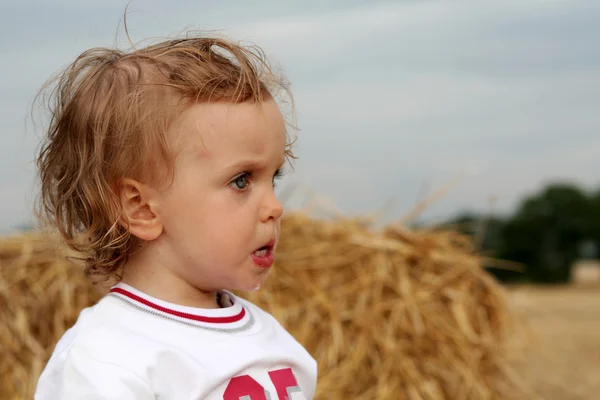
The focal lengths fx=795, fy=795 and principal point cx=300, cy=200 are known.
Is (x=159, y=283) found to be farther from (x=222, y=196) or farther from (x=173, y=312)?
(x=222, y=196)

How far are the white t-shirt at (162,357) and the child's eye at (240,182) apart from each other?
23cm

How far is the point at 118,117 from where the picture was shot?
1370mm

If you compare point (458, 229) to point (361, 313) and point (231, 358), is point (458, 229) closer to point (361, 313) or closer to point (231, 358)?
point (361, 313)

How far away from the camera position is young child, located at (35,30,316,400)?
1311 millimetres

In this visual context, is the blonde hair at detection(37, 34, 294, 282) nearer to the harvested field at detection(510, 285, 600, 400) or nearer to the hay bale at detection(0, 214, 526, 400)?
the hay bale at detection(0, 214, 526, 400)

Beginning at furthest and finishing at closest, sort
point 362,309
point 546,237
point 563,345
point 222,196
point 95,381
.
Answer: point 546,237 < point 563,345 < point 362,309 < point 222,196 < point 95,381

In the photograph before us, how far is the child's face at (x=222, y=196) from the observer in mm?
1328

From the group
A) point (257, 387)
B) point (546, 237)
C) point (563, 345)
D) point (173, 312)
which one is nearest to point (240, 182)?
point (173, 312)

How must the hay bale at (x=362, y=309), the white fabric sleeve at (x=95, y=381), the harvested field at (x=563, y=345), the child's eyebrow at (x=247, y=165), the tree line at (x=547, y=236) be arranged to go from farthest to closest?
the tree line at (x=547, y=236) → the harvested field at (x=563, y=345) → the hay bale at (x=362, y=309) → the child's eyebrow at (x=247, y=165) → the white fabric sleeve at (x=95, y=381)

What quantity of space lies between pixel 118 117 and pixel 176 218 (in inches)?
8.0

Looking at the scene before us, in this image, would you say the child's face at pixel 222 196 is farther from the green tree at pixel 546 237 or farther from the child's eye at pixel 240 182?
the green tree at pixel 546 237

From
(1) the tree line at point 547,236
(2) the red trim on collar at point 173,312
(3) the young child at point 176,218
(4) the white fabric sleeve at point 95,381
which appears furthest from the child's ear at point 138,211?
(1) the tree line at point 547,236

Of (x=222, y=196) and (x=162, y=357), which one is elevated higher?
(x=222, y=196)

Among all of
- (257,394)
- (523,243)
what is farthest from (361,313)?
(523,243)
